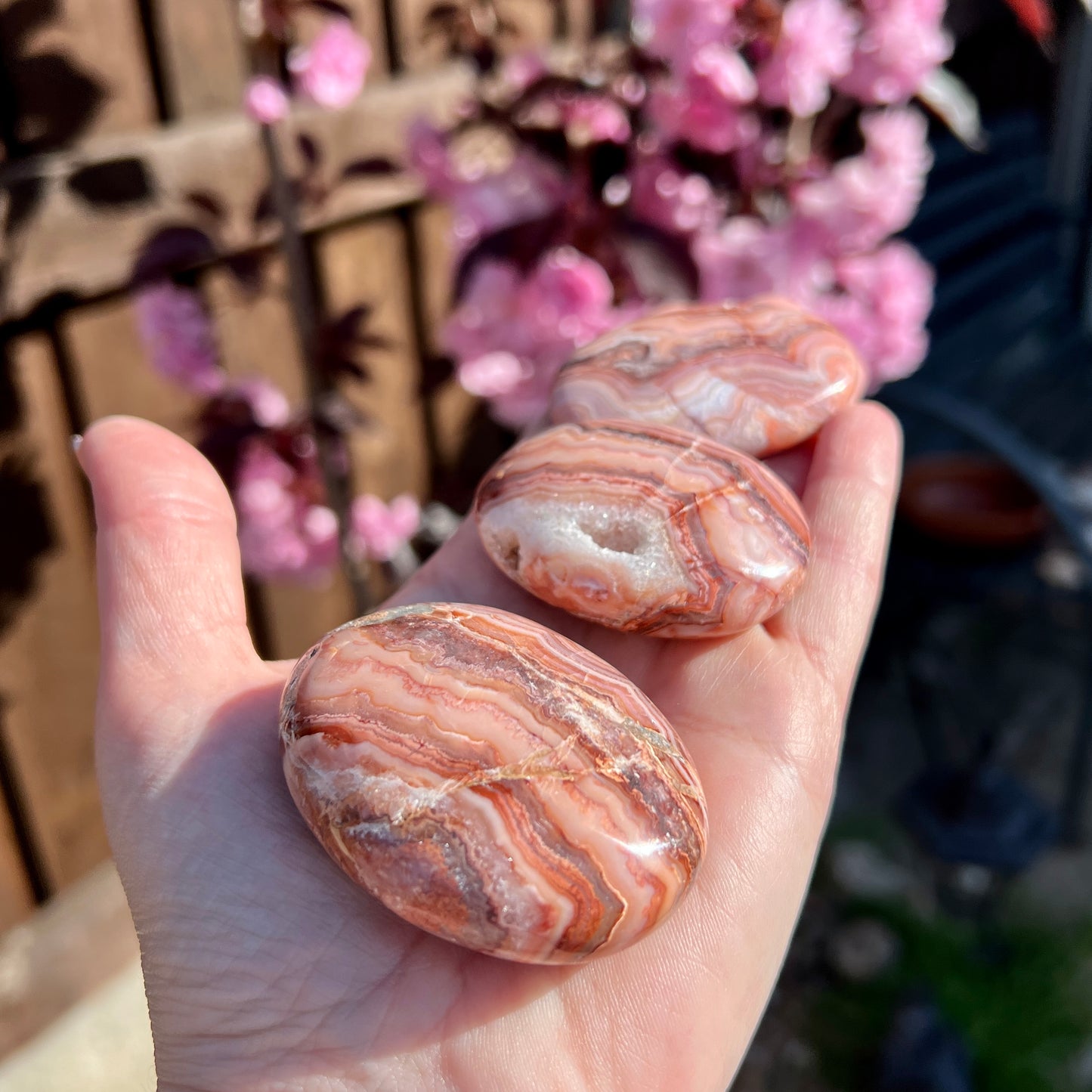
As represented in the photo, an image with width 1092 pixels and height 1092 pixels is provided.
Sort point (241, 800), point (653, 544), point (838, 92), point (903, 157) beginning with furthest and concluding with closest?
point (838, 92) → point (903, 157) → point (653, 544) → point (241, 800)

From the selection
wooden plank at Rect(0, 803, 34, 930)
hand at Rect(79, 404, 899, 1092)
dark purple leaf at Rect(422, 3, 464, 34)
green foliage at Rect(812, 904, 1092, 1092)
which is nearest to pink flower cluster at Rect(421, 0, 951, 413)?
dark purple leaf at Rect(422, 3, 464, 34)

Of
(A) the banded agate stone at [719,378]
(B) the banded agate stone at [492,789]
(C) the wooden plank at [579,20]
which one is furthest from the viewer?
(C) the wooden plank at [579,20]

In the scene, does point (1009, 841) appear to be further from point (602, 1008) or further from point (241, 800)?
point (241, 800)

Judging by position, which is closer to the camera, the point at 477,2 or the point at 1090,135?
the point at 477,2

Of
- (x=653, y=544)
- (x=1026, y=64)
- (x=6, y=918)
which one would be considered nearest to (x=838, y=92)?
(x=653, y=544)

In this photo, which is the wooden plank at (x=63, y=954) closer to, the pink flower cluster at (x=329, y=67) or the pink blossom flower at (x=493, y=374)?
the pink blossom flower at (x=493, y=374)

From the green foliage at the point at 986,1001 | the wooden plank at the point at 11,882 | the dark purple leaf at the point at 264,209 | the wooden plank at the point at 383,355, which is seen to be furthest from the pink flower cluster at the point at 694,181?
the green foliage at the point at 986,1001

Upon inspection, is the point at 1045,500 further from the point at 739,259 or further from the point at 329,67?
the point at 329,67
